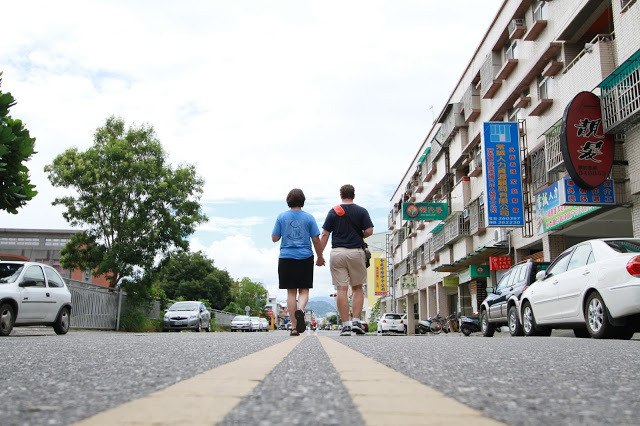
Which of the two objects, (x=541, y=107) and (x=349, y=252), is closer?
(x=349, y=252)

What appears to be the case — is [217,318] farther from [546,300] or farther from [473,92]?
[546,300]

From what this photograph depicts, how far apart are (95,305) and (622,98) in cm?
1864

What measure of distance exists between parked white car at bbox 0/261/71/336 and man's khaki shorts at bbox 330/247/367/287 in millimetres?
6437

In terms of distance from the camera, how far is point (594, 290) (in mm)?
9320

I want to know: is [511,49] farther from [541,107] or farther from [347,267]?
[347,267]

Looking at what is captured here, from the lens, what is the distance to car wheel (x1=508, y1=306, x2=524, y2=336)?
1296 centimetres

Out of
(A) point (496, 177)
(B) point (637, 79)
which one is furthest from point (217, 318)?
(B) point (637, 79)

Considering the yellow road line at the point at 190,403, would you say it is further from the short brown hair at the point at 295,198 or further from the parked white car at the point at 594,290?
the parked white car at the point at 594,290

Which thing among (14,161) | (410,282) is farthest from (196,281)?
(14,161)

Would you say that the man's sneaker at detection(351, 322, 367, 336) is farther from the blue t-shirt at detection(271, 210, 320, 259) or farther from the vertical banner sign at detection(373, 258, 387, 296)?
the vertical banner sign at detection(373, 258, 387, 296)

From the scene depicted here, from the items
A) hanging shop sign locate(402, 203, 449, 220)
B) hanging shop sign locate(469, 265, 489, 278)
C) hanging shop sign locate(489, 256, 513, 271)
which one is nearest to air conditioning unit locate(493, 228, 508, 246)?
hanging shop sign locate(489, 256, 513, 271)

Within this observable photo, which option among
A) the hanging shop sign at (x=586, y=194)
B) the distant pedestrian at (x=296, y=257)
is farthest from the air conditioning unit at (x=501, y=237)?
A: the distant pedestrian at (x=296, y=257)

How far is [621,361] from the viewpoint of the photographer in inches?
168

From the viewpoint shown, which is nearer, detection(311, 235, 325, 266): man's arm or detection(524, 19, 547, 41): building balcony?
detection(311, 235, 325, 266): man's arm
